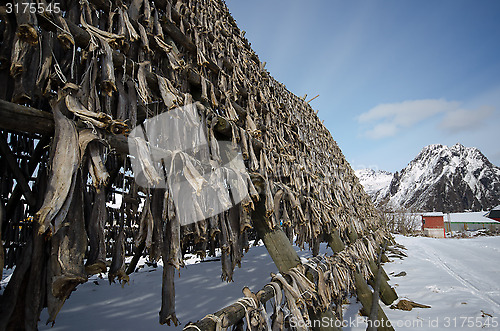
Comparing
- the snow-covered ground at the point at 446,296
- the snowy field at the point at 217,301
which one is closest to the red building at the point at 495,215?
the snow-covered ground at the point at 446,296

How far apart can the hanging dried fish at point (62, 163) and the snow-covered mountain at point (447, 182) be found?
181ft

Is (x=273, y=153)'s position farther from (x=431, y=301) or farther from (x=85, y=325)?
(x=431, y=301)

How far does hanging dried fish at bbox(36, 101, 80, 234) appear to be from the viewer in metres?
0.77

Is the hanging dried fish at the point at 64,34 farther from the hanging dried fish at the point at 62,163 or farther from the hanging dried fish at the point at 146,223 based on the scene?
the hanging dried fish at the point at 146,223

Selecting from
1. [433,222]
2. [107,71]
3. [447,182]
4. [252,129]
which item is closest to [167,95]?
[107,71]

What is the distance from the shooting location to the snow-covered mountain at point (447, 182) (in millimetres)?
56000

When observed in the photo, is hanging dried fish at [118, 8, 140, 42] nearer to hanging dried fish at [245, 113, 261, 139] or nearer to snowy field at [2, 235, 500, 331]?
hanging dried fish at [245, 113, 261, 139]

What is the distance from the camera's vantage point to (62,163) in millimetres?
812

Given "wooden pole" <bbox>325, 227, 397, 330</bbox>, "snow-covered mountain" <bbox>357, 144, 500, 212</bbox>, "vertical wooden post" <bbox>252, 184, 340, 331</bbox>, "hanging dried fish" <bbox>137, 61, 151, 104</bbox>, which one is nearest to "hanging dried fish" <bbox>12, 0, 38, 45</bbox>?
"hanging dried fish" <bbox>137, 61, 151, 104</bbox>

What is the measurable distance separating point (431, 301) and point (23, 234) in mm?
5427

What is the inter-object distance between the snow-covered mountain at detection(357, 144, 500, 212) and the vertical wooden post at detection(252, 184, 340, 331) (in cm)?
5349

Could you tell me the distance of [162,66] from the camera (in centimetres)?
165

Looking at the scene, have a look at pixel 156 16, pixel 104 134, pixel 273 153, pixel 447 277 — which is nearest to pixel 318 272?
pixel 273 153

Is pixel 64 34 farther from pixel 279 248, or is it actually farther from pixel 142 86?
pixel 279 248
